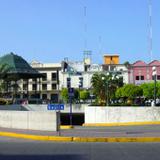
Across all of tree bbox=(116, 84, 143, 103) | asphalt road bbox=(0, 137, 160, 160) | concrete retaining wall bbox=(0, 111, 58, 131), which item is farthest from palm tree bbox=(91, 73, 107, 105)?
asphalt road bbox=(0, 137, 160, 160)

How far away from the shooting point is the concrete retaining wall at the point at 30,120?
2695 cm

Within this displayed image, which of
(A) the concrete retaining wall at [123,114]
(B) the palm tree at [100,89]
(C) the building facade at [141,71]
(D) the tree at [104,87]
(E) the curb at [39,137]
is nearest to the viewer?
(E) the curb at [39,137]

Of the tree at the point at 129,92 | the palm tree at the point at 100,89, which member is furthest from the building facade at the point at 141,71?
the tree at the point at 129,92

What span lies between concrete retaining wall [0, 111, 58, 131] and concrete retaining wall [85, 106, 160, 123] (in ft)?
38.9

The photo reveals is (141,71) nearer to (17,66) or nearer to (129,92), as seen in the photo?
(17,66)

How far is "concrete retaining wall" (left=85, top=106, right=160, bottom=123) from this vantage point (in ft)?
125

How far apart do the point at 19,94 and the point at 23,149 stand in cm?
10140

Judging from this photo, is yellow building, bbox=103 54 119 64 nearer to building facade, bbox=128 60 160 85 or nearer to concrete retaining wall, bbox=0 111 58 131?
building facade, bbox=128 60 160 85

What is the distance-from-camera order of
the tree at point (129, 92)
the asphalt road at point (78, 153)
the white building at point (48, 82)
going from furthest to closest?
the white building at point (48, 82) < the tree at point (129, 92) < the asphalt road at point (78, 153)

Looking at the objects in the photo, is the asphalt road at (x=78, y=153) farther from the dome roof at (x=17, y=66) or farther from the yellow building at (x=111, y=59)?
the yellow building at (x=111, y=59)

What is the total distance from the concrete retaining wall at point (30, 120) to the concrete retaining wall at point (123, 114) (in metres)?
11.9

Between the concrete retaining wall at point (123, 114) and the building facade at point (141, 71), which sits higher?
the building facade at point (141, 71)

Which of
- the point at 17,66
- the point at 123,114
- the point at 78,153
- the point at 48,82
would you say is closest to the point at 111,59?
the point at 48,82

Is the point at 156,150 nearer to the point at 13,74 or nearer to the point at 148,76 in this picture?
the point at 13,74
